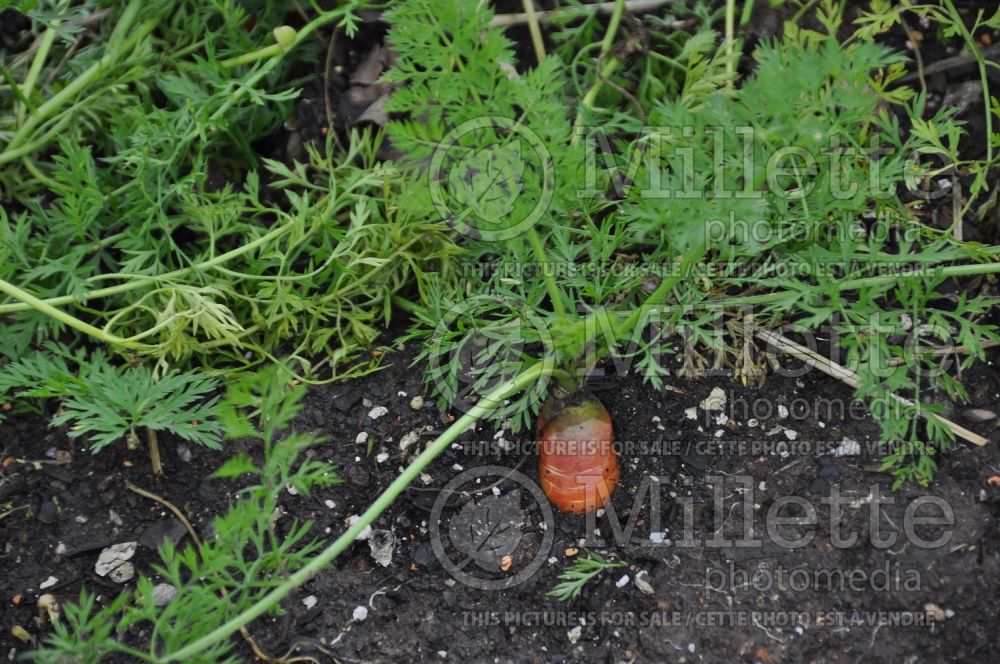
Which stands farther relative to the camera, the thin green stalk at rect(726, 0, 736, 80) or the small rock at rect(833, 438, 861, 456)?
the thin green stalk at rect(726, 0, 736, 80)

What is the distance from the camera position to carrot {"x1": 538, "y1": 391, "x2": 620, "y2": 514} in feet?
5.49

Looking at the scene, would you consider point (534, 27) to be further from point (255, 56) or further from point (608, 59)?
point (255, 56)

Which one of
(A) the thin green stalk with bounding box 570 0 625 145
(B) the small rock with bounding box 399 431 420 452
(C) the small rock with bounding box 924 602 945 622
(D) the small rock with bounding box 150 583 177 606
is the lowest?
(C) the small rock with bounding box 924 602 945 622

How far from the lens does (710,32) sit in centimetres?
189

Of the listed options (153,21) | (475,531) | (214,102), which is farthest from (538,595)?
(153,21)

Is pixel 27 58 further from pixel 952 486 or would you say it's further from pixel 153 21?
pixel 952 486

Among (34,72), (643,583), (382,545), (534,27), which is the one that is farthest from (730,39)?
(34,72)

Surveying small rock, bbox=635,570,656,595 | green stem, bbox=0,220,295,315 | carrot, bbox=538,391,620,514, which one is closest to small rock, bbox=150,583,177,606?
green stem, bbox=0,220,295,315

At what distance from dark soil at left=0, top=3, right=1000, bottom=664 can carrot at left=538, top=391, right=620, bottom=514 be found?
4 cm

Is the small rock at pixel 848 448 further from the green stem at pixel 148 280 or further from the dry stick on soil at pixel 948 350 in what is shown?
the green stem at pixel 148 280

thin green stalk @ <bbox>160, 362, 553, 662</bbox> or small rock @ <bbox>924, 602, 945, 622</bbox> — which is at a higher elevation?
thin green stalk @ <bbox>160, 362, 553, 662</bbox>

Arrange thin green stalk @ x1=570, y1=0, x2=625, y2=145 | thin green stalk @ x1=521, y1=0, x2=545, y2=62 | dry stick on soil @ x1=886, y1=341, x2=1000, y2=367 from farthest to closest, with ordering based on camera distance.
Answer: thin green stalk @ x1=521, y1=0, x2=545, y2=62 → thin green stalk @ x1=570, y1=0, x2=625, y2=145 → dry stick on soil @ x1=886, y1=341, x2=1000, y2=367

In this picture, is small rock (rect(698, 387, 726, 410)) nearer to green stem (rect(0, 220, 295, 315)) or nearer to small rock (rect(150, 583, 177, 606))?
green stem (rect(0, 220, 295, 315))

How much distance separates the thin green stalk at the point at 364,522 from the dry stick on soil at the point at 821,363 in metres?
0.47
